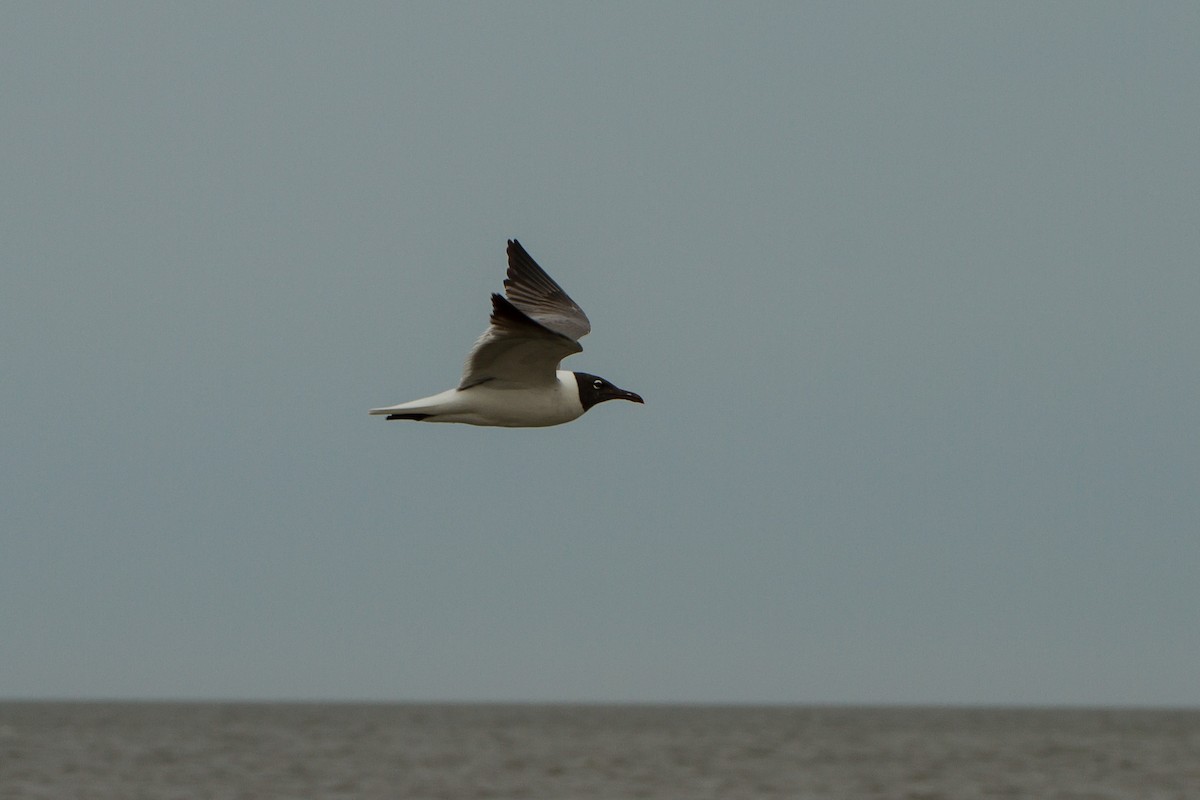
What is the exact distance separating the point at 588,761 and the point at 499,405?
47.2m

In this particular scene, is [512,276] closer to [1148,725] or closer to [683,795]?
[683,795]

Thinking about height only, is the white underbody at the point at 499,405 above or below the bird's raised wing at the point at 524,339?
below

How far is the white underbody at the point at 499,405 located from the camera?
1662cm

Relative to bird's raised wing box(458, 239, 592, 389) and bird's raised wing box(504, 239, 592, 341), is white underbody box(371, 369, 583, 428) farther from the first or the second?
bird's raised wing box(504, 239, 592, 341)

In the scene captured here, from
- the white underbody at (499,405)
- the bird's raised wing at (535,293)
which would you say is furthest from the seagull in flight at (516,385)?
the bird's raised wing at (535,293)

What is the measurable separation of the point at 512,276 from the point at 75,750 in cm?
5418

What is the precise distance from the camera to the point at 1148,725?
104938 millimetres

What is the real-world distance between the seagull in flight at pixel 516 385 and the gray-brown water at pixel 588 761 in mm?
30603

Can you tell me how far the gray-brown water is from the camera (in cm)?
4822

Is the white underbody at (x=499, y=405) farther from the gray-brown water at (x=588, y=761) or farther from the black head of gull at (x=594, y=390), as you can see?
the gray-brown water at (x=588, y=761)

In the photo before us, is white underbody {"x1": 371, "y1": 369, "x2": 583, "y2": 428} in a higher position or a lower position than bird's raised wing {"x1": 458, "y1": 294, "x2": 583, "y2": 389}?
lower

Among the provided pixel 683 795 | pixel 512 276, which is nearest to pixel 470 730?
pixel 683 795

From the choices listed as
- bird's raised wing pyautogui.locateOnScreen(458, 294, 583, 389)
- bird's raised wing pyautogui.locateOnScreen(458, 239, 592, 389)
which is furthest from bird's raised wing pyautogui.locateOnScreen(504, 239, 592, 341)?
bird's raised wing pyautogui.locateOnScreen(458, 294, 583, 389)

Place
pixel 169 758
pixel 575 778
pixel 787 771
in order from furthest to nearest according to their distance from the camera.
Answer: pixel 169 758
pixel 787 771
pixel 575 778
